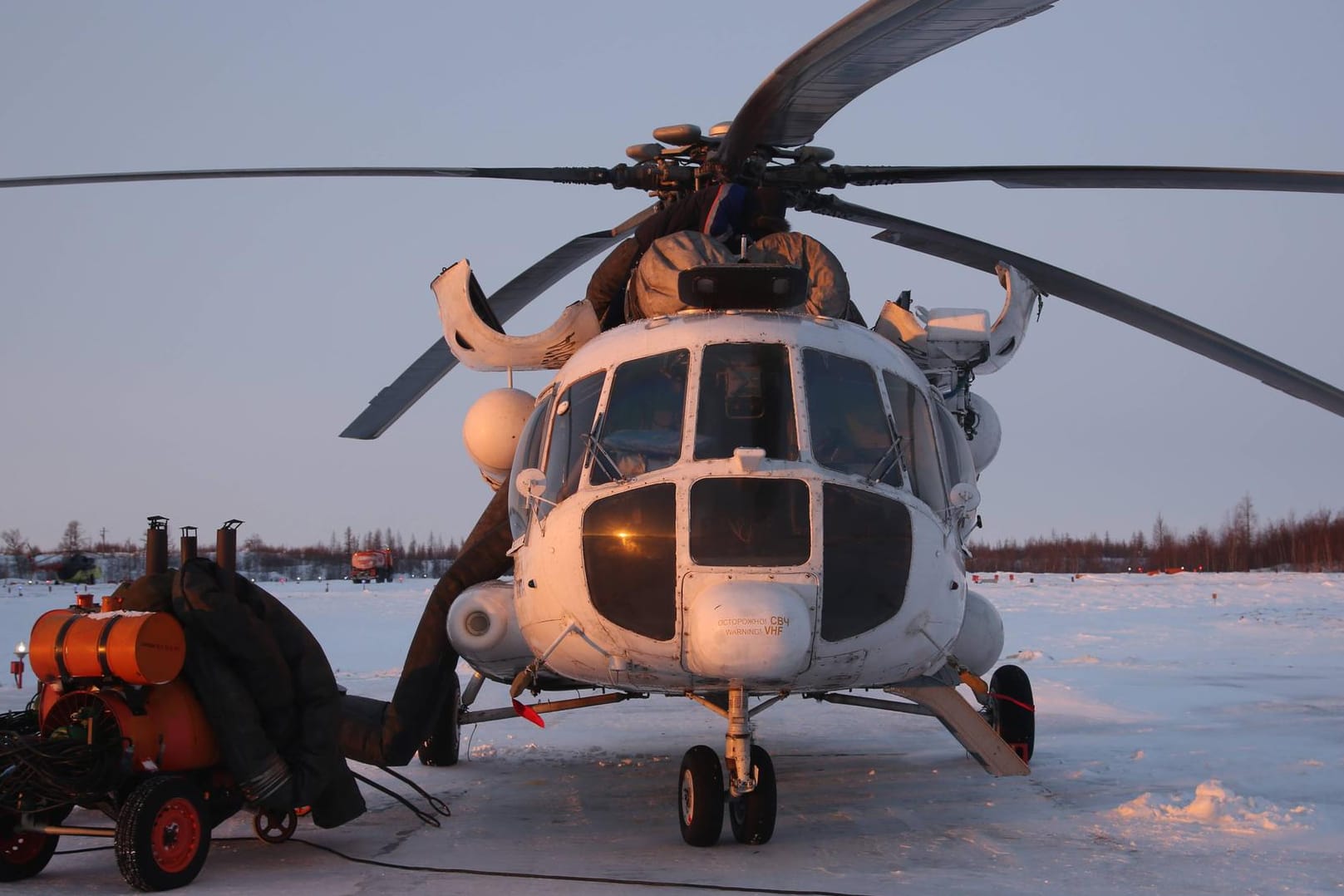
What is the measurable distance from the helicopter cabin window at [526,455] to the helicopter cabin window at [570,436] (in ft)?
0.59

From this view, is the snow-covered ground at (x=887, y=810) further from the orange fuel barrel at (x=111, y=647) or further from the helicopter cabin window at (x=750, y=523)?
the helicopter cabin window at (x=750, y=523)

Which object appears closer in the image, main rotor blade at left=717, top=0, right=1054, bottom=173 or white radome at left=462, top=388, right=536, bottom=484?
main rotor blade at left=717, top=0, right=1054, bottom=173

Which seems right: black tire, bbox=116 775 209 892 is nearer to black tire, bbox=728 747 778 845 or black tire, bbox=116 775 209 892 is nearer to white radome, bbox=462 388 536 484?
black tire, bbox=728 747 778 845

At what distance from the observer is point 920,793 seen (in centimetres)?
795

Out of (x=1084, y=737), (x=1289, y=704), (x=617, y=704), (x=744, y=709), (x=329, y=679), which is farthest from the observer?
(x=617, y=704)

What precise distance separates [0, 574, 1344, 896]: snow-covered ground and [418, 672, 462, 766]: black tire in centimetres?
24

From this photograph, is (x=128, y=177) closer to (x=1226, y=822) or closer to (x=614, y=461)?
(x=614, y=461)

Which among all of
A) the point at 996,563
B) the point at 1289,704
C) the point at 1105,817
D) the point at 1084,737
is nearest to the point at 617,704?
the point at 1084,737

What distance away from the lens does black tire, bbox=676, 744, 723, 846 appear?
5.95 meters

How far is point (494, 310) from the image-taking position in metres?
9.53

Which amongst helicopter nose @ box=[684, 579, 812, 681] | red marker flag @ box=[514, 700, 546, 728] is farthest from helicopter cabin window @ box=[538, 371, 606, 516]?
helicopter nose @ box=[684, 579, 812, 681]

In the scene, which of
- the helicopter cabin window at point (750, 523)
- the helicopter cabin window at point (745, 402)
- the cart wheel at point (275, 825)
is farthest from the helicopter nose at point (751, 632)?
the cart wheel at point (275, 825)

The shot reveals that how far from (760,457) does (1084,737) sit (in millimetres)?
5621

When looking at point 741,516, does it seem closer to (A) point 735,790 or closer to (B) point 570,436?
(A) point 735,790
